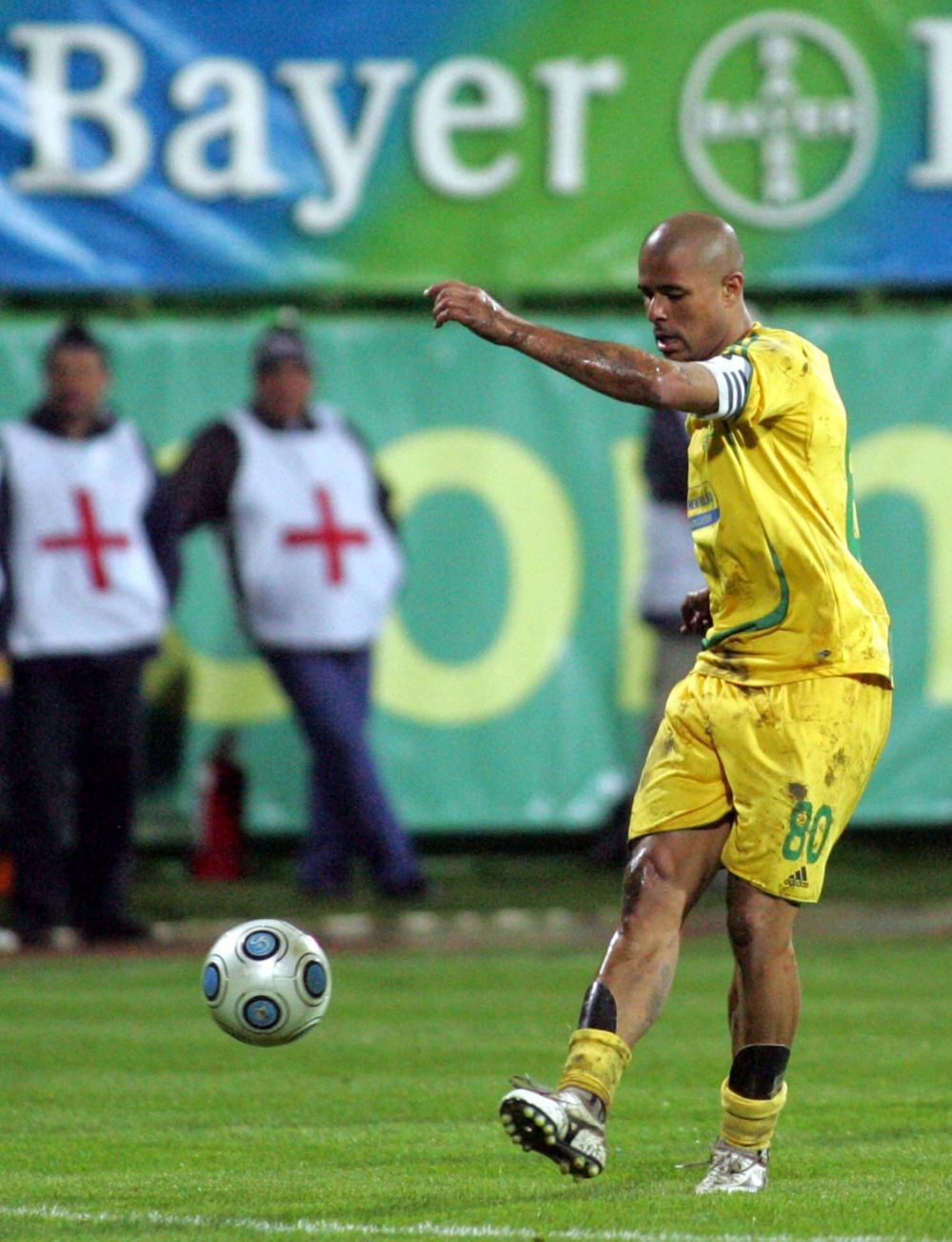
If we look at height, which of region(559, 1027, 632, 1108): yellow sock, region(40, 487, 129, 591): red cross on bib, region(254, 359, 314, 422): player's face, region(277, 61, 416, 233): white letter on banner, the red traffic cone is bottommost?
the red traffic cone

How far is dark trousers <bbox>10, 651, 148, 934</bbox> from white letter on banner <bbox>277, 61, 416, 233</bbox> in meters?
3.33

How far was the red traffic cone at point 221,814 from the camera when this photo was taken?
1395cm

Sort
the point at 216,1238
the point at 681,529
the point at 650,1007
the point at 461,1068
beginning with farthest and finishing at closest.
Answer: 1. the point at 681,529
2. the point at 461,1068
3. the point at 650,1007
4. the point at 216,1238

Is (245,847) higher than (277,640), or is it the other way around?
(277,640)

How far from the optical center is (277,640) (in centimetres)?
1282

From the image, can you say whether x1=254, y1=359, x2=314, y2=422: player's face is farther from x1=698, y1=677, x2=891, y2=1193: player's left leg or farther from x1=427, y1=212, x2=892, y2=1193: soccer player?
x1=698, y1=677, x2=891, y2=1193: player's left leg

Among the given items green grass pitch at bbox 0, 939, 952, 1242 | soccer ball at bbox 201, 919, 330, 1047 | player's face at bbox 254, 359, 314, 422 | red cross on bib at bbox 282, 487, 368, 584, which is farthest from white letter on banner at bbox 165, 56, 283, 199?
soccer ball at bbox 201, 919, 330, 1047

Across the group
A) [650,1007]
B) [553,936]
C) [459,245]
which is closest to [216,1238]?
[650,1007]

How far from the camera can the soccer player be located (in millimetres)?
6164

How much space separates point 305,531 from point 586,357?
23.7 ft

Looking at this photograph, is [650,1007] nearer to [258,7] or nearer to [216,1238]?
[216,1238]

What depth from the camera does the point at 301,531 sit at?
1295cm

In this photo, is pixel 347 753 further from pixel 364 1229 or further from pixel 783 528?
pixel 364 1229

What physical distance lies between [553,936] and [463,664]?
2554mm
